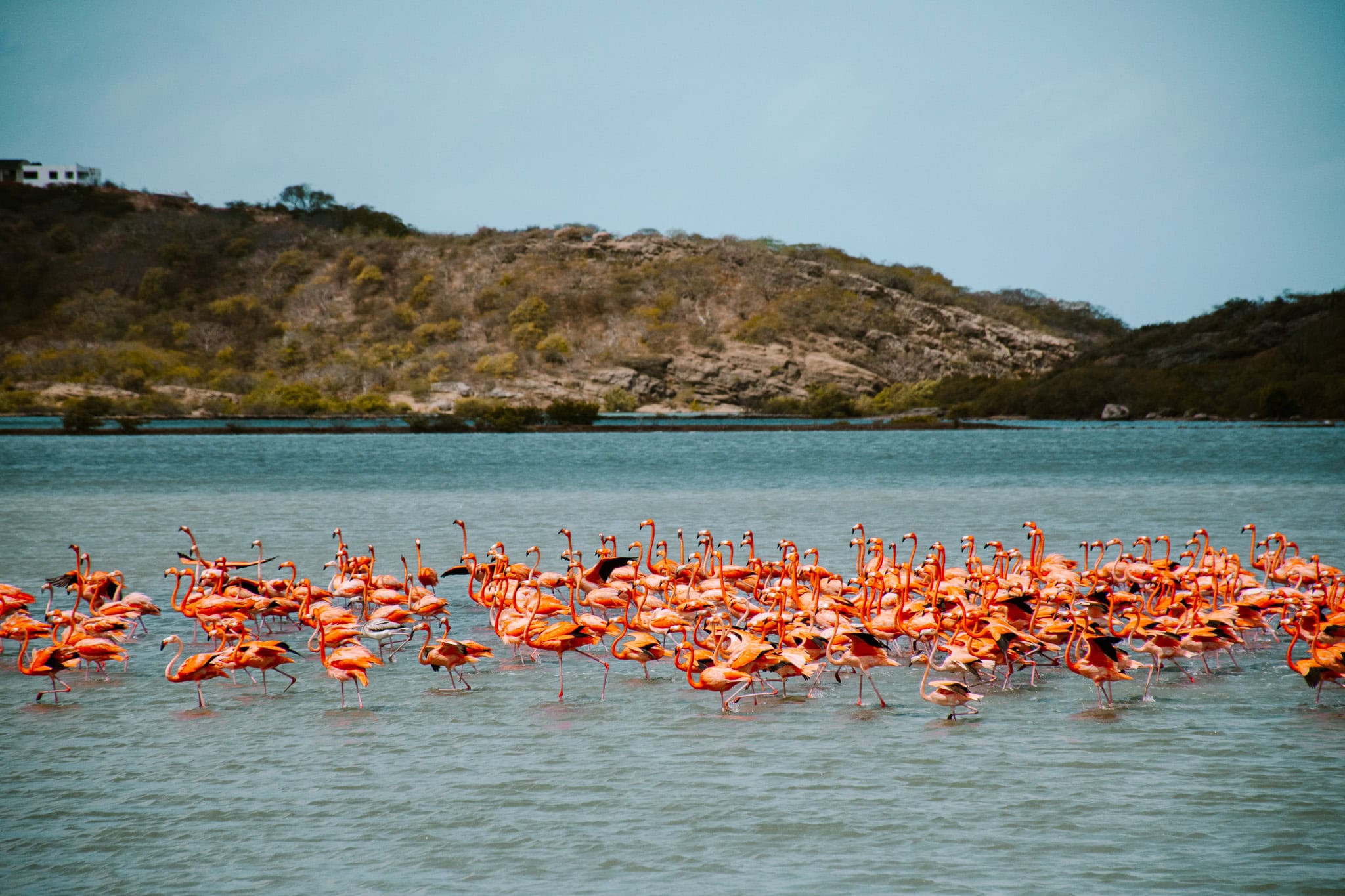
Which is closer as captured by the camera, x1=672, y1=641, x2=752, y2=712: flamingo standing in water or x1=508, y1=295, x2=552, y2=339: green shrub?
x1=672, y1=641, x2=752, y2=712: flamingo standing in water

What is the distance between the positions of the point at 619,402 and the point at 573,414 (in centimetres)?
2246

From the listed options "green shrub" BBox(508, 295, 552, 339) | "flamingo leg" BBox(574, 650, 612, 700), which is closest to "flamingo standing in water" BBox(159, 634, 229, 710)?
"flamingo leg" BBox(574, 650, 612, 700)

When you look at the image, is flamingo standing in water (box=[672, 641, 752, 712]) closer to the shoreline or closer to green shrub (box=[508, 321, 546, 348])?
the shoreline

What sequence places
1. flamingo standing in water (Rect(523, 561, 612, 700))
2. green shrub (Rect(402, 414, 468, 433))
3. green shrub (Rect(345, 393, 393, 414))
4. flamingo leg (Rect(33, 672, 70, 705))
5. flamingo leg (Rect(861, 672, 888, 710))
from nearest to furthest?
flamingo leg (Rect(861, 672, 888, 710)) → flamingo leg (Rect(33, 672, 70, 705)) → flamingo standing in water (Rect(523, 561, 612, 700)) → green shrub (Rect(402, 414, 468, 433)) → green shrub (Rect(345, 393, 393, 414))

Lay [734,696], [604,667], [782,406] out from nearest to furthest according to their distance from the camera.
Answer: [734,696] < [604,667] < [782,406]

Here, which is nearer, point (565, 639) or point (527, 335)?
point (565, 639)

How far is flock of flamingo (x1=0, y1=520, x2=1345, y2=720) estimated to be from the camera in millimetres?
11945

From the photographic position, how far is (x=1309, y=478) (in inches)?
1740

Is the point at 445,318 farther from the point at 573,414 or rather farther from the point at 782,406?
the point at 573,414

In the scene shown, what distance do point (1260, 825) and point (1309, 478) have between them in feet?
132

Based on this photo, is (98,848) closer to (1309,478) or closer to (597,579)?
(597,579)

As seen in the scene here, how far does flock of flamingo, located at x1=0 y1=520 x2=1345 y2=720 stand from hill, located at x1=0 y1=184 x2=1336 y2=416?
3731 inches

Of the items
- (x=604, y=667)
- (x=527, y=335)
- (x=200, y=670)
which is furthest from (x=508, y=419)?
(x=200, y=670)

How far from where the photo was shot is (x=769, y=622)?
12898mm
